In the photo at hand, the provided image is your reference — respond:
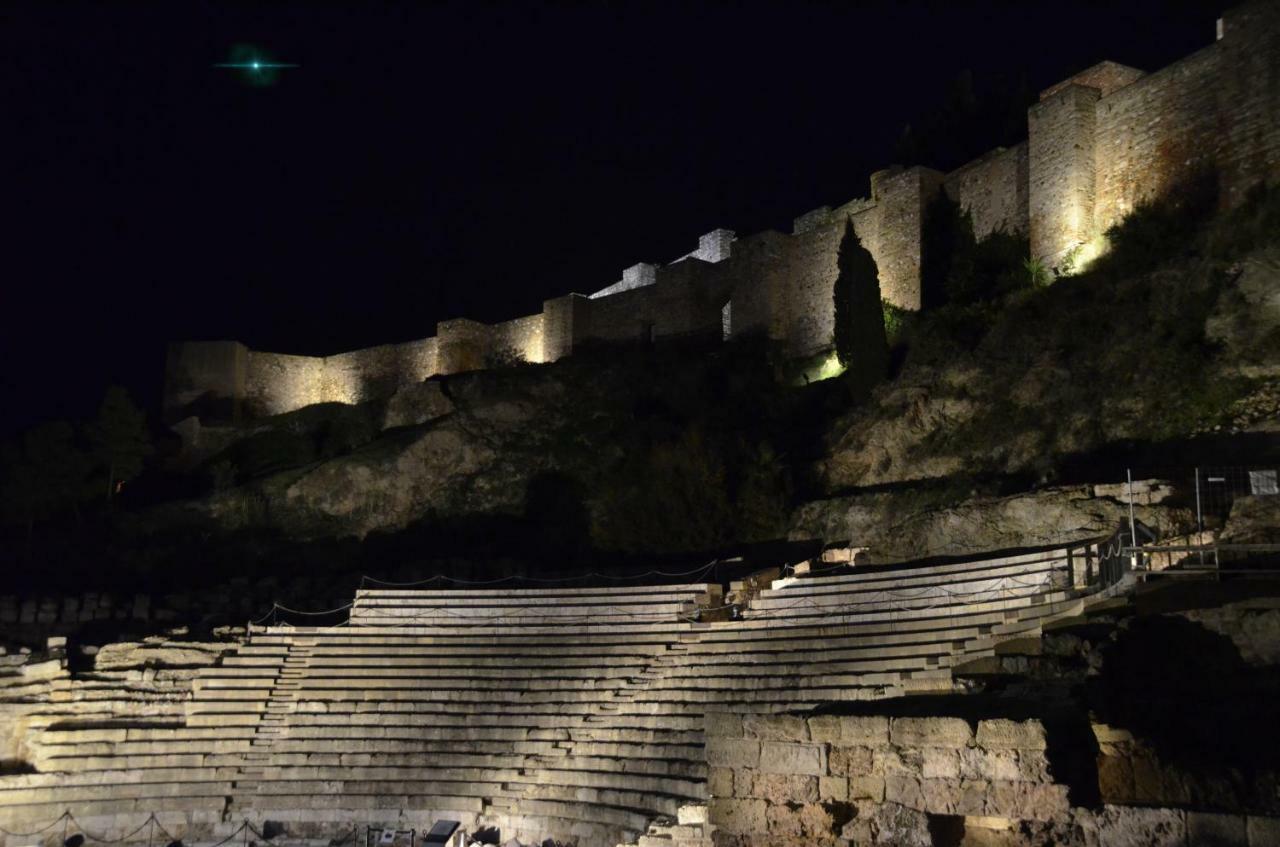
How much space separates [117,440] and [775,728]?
3416 centimetres

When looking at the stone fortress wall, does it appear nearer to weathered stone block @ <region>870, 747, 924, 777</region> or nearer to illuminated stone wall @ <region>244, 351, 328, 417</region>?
illuminated stone wall @ <region>244, 351, 328, 417</region>

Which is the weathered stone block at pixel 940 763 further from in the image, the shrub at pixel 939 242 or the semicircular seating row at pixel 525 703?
the shrub at pixel 939 242

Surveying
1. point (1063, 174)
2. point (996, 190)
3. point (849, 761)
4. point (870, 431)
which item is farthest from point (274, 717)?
point (996, 190)

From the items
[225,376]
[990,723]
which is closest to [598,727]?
[990,723]

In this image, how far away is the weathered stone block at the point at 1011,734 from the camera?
5969 millimetres

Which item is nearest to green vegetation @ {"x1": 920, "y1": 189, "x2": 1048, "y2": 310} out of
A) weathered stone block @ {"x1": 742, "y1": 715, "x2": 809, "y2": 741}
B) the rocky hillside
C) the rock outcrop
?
the rocky hillside

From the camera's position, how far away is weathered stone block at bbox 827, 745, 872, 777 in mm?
6676

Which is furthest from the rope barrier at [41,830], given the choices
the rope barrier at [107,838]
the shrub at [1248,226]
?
the shrub at [1248,226]

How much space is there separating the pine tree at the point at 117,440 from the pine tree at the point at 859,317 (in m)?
24.1

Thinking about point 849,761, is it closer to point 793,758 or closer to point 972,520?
point 793,758

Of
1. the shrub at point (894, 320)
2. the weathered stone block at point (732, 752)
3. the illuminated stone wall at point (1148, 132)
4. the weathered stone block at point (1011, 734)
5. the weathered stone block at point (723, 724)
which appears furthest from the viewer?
the shrub at point (894, 320)

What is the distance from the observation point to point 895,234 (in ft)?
92.8

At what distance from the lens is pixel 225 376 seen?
42656 mm

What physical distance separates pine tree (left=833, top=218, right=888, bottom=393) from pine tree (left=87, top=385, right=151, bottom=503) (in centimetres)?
2414
